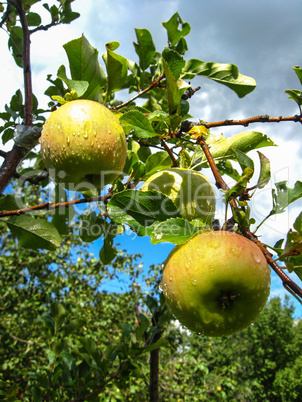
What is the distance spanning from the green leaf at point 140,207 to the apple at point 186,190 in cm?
22

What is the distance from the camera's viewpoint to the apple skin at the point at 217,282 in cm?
56

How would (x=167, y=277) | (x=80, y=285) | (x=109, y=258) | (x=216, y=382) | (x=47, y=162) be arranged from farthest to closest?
1. (x=80, y=285)
2. (x=216, y=382)
3. (x=109, y=258)
4. (x=47, y=162)
5. (x=167, y=277)

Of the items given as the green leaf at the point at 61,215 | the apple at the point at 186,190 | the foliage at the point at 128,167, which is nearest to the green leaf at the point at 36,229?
the foliage at the point at 128,167

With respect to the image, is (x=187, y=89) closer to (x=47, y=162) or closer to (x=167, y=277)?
(x=47, y=162)

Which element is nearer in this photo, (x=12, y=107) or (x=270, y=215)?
(x=270, y=215)

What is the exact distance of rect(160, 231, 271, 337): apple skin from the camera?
563 millimetres

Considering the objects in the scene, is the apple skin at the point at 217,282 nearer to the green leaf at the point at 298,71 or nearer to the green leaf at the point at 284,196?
the green leaf at the point at 284,196

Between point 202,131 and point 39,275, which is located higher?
point 39,275

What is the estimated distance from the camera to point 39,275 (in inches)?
183

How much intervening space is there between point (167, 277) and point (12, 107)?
1.12 m

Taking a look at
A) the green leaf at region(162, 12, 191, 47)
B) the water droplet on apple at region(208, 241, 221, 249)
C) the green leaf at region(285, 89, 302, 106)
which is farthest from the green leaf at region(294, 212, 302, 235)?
the green leaf at region(162, 12, 191, 47)

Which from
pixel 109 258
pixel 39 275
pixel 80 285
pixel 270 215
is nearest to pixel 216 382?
pixel 80 285

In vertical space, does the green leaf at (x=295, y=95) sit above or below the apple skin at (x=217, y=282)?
above

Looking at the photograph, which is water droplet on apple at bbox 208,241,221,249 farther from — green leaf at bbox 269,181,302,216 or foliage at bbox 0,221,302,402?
foliage at bbox 0,221,302,402
